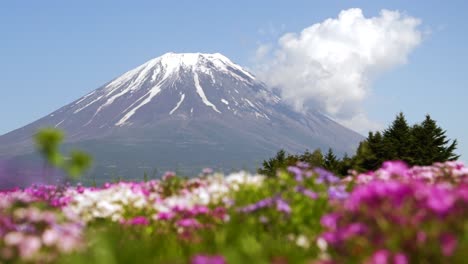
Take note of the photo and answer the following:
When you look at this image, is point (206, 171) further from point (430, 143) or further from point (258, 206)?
point (430, 143)

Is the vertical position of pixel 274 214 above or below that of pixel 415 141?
below

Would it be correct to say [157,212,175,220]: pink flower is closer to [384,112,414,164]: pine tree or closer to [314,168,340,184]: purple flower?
[314,168,340,184]: purple flower

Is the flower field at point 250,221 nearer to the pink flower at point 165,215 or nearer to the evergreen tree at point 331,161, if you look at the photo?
the pink flower at point 165,215

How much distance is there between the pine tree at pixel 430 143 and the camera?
2675 inches

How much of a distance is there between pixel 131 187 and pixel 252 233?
15.4 feet

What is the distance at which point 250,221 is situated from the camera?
8.24 m

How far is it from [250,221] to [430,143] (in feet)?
212

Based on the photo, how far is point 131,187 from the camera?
40.3 feet

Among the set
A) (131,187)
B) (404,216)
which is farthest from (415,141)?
(404,216)

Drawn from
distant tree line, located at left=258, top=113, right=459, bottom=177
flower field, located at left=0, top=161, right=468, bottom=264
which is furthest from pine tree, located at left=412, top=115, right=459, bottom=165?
flower field, located at left=0, top=161, right=468, bottom=264

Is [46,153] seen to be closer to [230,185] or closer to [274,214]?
[274,214]

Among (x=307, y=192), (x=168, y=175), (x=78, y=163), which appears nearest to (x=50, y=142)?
(x=78, y=163)

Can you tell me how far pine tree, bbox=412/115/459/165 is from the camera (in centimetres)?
6794

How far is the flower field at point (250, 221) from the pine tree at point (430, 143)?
192 feet
